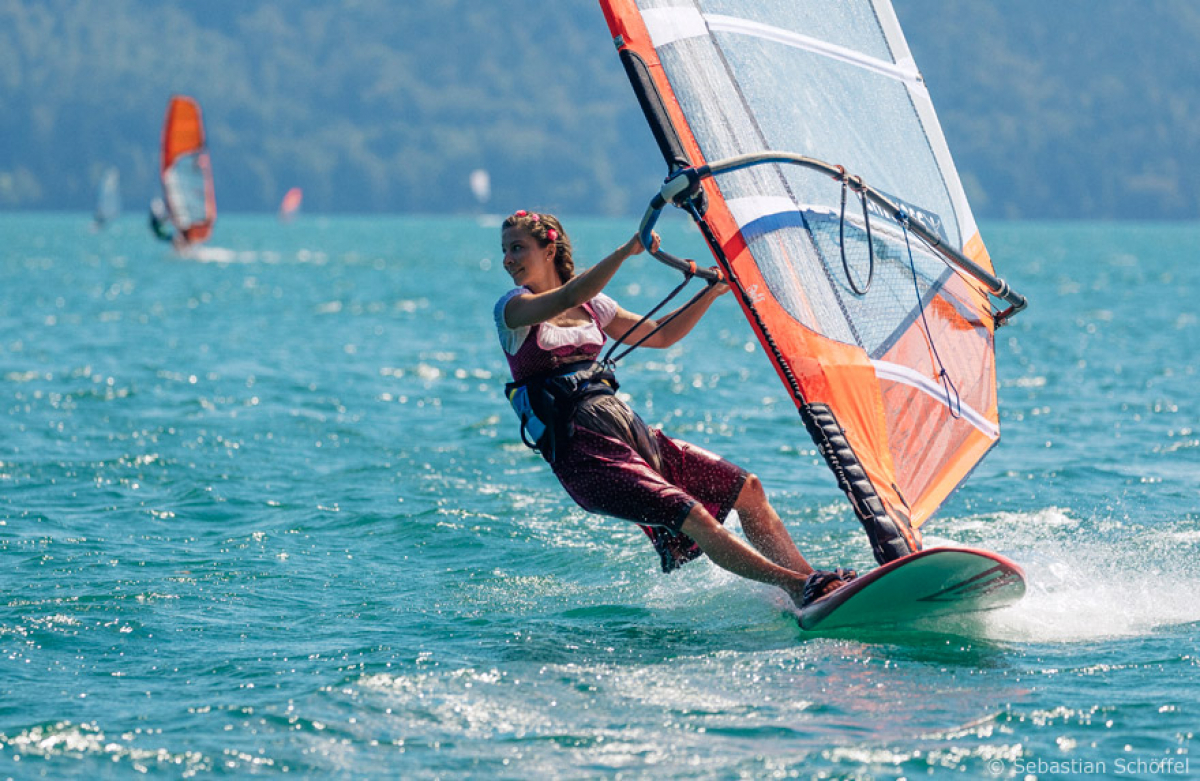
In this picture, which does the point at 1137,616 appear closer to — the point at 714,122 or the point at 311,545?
the point at 714,122

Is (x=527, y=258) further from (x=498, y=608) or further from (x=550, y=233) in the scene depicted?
(x=498, y=608)

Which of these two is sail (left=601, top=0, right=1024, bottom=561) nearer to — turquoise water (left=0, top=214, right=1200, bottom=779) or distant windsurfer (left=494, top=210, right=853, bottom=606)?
distant windsurfer (left=494, top=210, right=853, bottom=606)

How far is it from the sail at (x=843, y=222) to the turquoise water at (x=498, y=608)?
786 mm

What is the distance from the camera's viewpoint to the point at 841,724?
4.98 m

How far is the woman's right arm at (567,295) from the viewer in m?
5.48

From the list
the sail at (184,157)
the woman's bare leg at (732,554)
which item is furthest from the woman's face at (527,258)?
the sail at (184,157)

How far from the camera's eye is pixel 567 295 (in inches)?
221

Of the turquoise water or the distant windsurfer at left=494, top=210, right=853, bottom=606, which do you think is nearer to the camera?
the turquoise water

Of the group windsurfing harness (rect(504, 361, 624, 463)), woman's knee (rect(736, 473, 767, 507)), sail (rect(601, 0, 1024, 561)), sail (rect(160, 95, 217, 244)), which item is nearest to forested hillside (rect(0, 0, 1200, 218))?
sail (rect(160, 95, 217, 244))

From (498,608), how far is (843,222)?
2.29 metres

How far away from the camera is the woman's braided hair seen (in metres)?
6.07

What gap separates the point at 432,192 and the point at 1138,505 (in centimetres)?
18920

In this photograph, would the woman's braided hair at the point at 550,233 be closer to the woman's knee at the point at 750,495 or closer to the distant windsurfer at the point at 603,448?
the distant windsurfer at the point at 603,448

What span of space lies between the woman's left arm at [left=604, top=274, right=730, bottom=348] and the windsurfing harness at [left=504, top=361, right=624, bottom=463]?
356 millimetres
